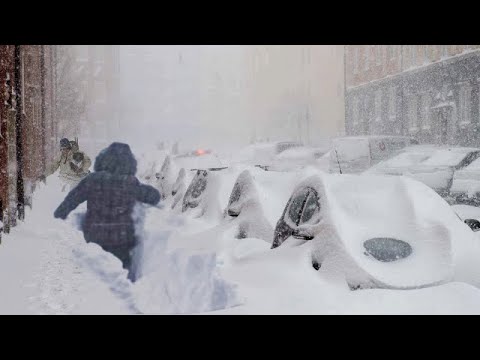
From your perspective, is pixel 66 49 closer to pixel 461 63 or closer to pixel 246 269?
pixel 461 63

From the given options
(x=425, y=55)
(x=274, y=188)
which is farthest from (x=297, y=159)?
(x=274, y=188)

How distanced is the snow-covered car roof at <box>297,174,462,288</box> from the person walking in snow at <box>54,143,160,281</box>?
5.27ft

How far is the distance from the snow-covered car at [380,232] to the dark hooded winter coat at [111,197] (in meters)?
1.47

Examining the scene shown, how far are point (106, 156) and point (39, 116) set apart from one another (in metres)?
13.9

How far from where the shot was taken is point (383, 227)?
555cm

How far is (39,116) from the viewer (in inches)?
739

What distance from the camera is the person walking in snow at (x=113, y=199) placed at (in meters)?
5.85

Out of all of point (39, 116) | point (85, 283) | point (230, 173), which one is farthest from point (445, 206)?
point (39, 116)

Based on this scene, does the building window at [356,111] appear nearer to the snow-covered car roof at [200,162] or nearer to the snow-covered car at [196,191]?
the snow-covered car roof at [200,162]

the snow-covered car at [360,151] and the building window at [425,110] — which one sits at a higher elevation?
the building window at [425,110]

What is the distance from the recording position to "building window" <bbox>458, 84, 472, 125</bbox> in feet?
89.0

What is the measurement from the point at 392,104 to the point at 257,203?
27974mm

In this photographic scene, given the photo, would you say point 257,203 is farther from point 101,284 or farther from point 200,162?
point 200,162

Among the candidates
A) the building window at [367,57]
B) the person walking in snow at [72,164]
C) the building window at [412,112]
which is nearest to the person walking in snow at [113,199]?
the person walking in snow at [72,164]
